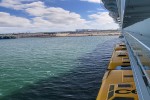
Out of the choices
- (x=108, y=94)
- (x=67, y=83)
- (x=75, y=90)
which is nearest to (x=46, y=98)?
(x=75, y=90)

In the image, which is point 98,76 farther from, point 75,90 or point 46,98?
point 46,98

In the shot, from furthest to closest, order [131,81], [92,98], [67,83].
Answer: [67,83] < [92,98] < [131,81]

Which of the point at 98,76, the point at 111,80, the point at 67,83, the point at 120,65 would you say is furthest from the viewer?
the point at 98,76

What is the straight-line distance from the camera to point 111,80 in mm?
17328

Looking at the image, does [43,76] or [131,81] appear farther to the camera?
[43,76]

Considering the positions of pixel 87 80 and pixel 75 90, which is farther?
pixel 87 80

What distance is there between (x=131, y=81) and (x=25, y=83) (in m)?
16.5

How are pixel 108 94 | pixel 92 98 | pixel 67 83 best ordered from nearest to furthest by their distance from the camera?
pixel 108 94 < pixel 92 98 < pixel 67 83

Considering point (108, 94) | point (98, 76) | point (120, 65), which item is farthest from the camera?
point (98, 76)

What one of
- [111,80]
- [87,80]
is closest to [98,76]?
[87,80]

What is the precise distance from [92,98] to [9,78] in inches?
578

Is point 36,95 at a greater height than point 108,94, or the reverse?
point 108,94

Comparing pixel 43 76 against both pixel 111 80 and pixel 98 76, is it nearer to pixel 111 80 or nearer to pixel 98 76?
pixel 98 76

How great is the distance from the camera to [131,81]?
1591 cm
